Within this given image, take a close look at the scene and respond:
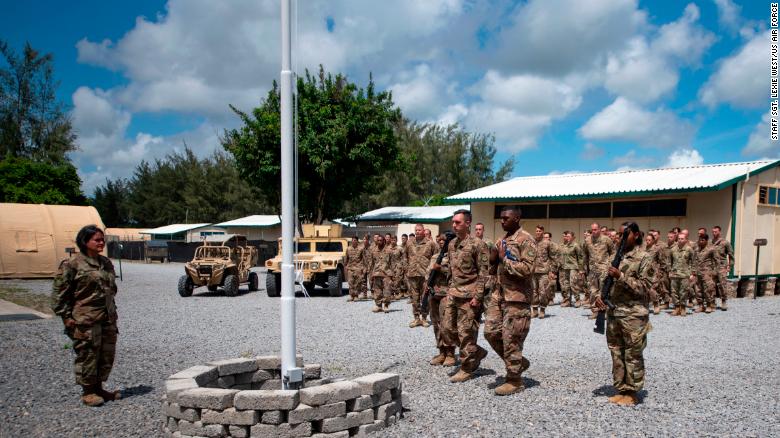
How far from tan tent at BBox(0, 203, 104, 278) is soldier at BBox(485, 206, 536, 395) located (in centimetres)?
1882

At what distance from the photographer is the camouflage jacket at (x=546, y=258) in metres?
11.5

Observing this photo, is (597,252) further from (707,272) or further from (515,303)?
(515,303)

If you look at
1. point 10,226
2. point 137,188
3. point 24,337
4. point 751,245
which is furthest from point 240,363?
point 137,188

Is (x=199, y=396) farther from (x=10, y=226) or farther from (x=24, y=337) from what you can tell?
(x=10, y=226)

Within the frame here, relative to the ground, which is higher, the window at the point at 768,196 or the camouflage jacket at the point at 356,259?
the window at the point at 768,196

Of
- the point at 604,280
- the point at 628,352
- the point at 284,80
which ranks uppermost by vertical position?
the point at 284,80

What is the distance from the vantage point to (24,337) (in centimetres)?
873

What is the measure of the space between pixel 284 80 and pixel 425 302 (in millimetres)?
3355

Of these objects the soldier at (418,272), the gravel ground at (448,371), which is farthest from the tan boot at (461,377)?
the soldier at (418,272)

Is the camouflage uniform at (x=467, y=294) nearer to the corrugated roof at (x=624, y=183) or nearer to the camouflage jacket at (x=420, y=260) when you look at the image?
the camouflage jacket at (x=420, y=260)

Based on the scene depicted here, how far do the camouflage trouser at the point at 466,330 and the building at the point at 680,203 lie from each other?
10.4 meters

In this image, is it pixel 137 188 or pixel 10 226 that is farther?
pixel 137 188

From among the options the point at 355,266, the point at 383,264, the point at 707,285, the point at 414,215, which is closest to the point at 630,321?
the point at 383,264

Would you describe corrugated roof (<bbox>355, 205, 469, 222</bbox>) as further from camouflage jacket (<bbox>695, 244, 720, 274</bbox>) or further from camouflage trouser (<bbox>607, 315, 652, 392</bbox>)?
camouflage trouser (<bbox>607, 315, 652, 392</bbox>)
